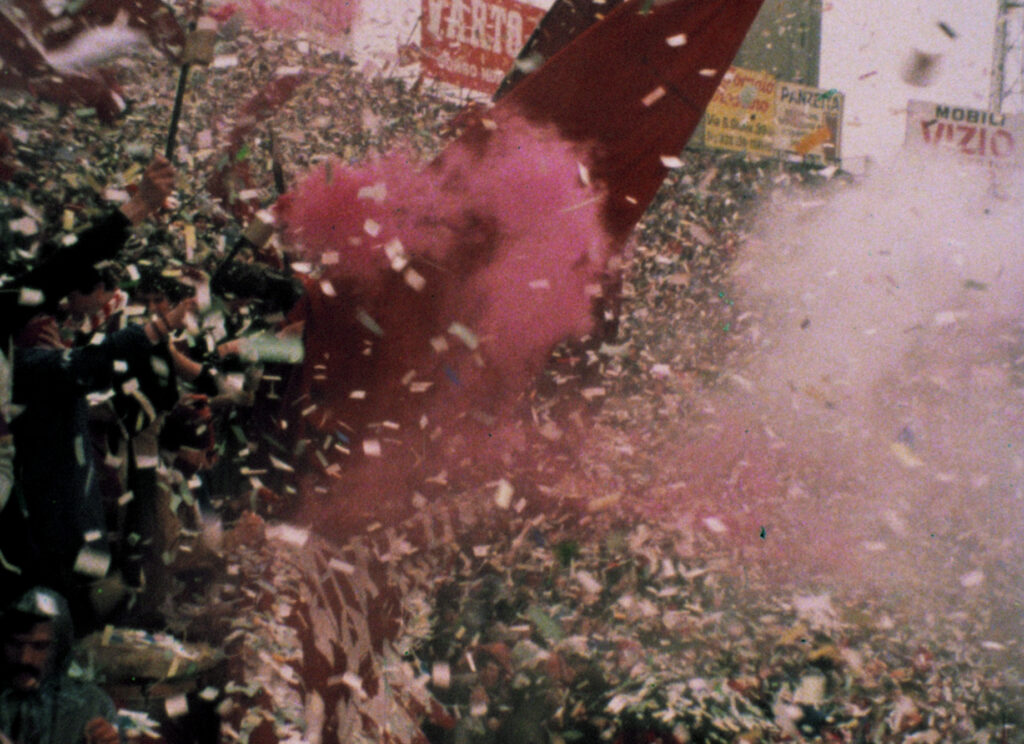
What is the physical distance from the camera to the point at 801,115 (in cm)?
1209

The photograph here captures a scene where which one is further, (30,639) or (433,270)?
(433,270)

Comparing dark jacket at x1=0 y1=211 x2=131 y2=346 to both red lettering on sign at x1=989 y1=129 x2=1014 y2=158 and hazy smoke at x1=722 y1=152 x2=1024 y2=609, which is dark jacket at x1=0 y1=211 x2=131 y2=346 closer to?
hazy smoke at x1=722 y1=152 x2=1024 y2=609

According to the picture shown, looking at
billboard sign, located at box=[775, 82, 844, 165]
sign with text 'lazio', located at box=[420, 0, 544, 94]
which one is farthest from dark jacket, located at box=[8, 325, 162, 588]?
billboard sign, located at box=[775, 82, 844, 165]

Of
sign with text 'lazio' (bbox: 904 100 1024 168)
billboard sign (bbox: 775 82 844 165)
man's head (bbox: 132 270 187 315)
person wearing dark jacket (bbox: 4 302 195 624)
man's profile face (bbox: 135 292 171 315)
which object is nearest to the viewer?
person wearing dark jacket (bbox: 4 302 195 624)

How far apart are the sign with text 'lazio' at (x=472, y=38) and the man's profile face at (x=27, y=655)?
7.19 m

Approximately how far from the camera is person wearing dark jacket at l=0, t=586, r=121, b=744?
188 cm

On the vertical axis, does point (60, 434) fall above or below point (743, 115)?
above

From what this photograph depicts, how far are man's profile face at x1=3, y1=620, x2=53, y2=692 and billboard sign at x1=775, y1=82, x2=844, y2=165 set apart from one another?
38.7 feet

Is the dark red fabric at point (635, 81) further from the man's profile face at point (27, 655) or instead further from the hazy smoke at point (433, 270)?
the man's profile face at point (27, 655)

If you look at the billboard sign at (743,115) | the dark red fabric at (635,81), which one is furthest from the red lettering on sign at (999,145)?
the dark red fabric at (635,81)

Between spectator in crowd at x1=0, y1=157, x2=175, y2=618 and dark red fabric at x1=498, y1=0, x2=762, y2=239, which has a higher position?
dark red fabric at x1=498, y1=0, x2=762, y2=239

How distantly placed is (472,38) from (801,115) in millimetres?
5707

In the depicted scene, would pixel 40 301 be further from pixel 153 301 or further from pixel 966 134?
pixel 966 134

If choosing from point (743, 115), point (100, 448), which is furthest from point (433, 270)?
point (743, 115)
